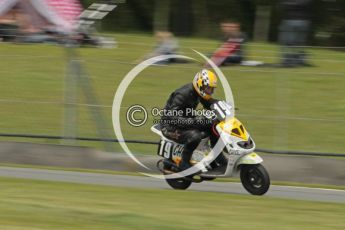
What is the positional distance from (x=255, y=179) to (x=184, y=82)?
458 centimetres

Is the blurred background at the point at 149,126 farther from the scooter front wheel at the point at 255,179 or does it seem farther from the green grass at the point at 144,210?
the scooter front wheel at the point at 255,179

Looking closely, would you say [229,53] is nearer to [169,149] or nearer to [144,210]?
[169,149]

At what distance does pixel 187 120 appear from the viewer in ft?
34.5

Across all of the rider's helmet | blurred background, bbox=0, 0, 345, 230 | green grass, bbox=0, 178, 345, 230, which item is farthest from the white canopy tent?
green grass, bbox=0, 178, 345, 230

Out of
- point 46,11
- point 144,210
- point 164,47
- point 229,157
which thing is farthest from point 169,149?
point 46,11

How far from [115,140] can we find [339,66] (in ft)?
13.0

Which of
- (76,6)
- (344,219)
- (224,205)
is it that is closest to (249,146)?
(224,205)

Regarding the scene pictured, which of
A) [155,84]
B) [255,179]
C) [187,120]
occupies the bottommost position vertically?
[255,179]

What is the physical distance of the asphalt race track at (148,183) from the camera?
34.9 ft

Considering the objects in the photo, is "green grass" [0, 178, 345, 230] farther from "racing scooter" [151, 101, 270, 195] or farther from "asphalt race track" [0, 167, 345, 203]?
"asphalt race track" [0, 167, 345, 203]

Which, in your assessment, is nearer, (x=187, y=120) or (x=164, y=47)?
(x=187, y=120)

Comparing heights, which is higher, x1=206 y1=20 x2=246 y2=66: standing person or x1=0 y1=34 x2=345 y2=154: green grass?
x1=206 y1=20 x2=246 y2=66: standing person

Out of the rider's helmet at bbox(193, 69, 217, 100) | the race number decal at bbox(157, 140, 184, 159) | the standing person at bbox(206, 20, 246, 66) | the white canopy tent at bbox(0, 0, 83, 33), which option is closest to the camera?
the rider's helmet at bbox(193, 69, 217, 100)

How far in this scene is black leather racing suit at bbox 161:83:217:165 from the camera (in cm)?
1055
